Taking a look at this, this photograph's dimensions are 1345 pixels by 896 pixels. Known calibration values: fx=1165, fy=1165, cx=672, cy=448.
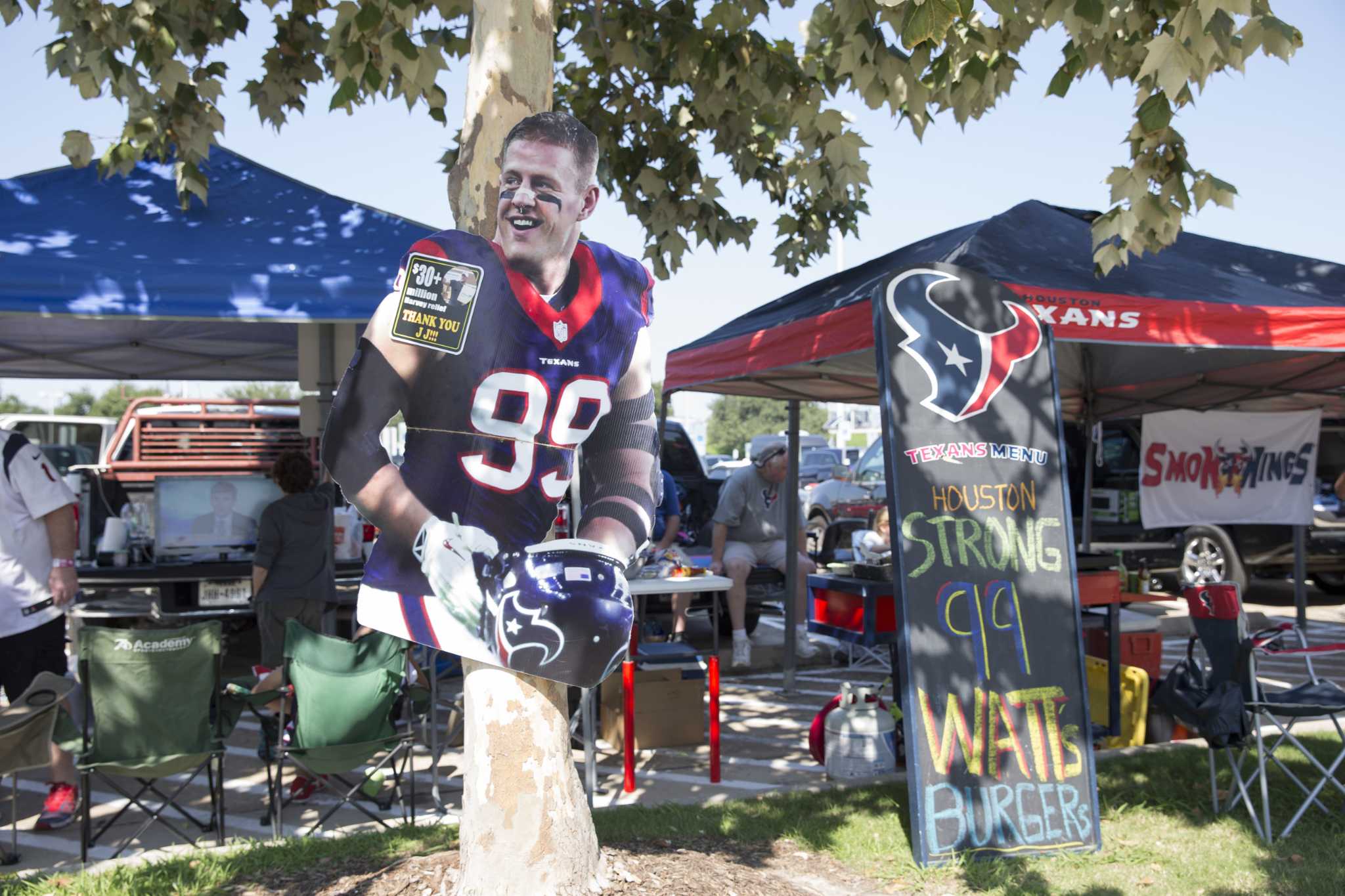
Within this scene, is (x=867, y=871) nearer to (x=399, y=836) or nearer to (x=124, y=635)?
(x=399, y=836)

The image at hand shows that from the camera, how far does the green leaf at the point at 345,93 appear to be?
583 cm

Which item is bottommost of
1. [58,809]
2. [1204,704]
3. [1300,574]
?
[58,809]

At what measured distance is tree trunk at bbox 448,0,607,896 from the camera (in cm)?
347

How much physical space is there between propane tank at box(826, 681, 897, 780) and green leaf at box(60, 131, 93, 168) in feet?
15.8

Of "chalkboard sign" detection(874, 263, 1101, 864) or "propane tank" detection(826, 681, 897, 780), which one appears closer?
"chalkboard sign" detection(874, 263, 1101, 864)

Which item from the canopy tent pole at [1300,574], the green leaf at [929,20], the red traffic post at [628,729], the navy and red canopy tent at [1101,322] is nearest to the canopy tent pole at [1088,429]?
the navy and red canopy tent at [1101,322]

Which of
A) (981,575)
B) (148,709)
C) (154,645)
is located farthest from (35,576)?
(981,575)

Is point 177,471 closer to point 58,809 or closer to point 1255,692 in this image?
point 58,809

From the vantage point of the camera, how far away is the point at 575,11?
304 inches

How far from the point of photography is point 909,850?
15.6 ft

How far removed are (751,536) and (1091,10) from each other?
5739 mm

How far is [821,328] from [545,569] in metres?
Answer: 3.09

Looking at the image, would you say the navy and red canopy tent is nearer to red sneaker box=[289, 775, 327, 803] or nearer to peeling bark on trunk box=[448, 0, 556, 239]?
peeling bark on trunk box=[448, 0, 556, 239]

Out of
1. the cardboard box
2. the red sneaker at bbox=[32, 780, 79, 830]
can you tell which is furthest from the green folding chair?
the cardboard box
